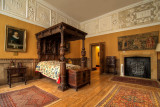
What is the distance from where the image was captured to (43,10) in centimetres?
485

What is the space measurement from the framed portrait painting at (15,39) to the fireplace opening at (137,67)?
6.27 metres

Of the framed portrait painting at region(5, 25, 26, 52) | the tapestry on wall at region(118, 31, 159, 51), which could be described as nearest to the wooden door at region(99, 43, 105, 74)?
the tapestry on wall at region(118, 31, 159, 51)

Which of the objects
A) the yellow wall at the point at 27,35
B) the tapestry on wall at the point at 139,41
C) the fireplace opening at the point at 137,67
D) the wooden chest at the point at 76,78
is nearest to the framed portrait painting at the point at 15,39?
the yellow wall at the point at 27,35

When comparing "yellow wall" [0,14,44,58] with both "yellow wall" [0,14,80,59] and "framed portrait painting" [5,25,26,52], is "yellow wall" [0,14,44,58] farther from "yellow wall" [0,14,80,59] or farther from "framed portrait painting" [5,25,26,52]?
"framed portrait painting" [5,25,26,52]

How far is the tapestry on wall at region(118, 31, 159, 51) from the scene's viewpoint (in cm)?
442

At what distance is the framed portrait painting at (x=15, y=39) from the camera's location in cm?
348

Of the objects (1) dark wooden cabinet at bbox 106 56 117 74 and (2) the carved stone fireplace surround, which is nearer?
(2) the carved stone fireplace surround

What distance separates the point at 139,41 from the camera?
479cm

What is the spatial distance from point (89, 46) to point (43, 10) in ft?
14.7

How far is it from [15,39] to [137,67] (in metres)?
7.01

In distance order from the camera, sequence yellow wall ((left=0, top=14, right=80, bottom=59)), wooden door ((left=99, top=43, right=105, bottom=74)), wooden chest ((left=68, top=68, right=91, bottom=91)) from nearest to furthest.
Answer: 1. wooden chest ((left=68, top=68, right=91, bottom=91))
2. yellow wall ((left=0, top=14, right=80, bottom=59))
3. wooden door ((left=99, top=43, right=105, bottom=74))

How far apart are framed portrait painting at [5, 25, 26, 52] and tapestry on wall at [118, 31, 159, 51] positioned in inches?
234

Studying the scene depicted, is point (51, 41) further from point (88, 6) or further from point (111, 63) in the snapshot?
point (111, 63)

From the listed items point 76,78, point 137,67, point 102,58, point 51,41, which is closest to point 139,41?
point 137,67
